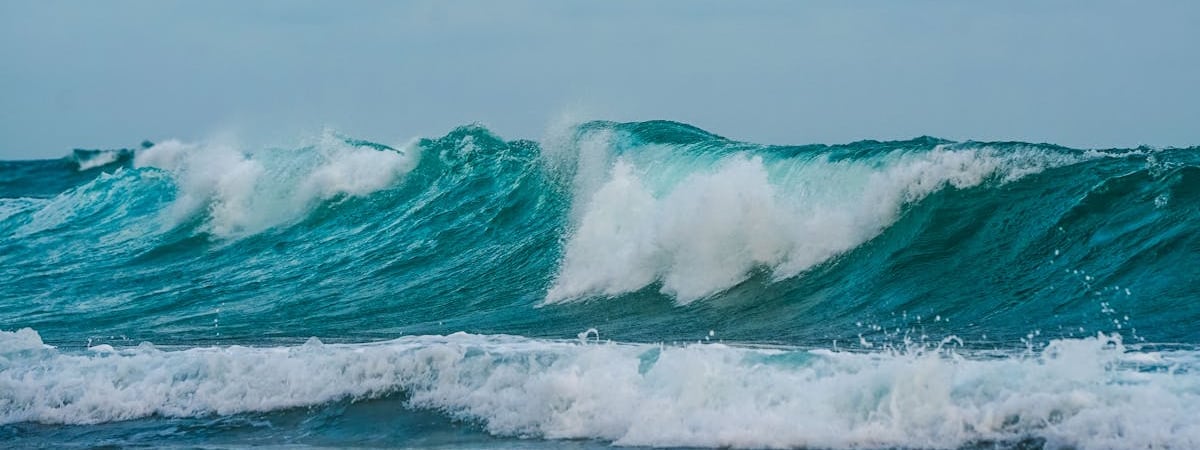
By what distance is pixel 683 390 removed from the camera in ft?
24.6

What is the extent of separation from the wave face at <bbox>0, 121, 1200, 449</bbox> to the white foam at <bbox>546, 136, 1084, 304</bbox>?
0.03 meters

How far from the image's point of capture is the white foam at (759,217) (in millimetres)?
12891

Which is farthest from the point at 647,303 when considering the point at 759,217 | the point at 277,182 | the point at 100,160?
the point at 100,160

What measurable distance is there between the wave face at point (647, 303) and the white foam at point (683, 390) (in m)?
0.02

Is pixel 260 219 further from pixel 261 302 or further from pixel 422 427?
pixel 422 427

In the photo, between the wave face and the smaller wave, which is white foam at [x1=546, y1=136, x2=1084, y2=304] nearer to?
the wave face

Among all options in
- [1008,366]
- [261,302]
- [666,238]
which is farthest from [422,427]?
[261,302]

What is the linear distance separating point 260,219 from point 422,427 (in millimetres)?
15322

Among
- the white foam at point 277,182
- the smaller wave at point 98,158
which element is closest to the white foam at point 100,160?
the smaller wave at point 98,158

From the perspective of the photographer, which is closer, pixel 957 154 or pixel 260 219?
pixel 957 154

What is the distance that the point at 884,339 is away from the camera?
9688mm

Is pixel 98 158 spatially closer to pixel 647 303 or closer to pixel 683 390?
pixel 647 303

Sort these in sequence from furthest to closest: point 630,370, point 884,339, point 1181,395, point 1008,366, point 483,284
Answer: point 483,284 → point 884,339 → point 630,370 → point 1008,366 → point 1181,395

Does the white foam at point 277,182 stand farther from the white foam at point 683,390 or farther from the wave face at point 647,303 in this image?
the white foam at point 683,390
